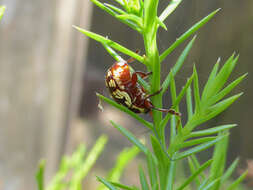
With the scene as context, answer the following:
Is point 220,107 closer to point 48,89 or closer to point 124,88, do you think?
point 124,88

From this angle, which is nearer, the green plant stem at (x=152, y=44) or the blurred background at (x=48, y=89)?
the green plant stem at (x=152, y=44)

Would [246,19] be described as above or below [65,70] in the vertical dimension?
above

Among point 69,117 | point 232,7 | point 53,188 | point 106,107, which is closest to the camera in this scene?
point 53,188

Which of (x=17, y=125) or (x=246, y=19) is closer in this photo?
(x=246, y=19)

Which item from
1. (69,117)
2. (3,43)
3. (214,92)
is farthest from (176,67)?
(69,117)

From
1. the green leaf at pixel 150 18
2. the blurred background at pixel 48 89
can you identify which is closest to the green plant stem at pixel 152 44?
the green leaf at pixel 150 18

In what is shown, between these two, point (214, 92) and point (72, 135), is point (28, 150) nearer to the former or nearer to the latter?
point (72, 135)

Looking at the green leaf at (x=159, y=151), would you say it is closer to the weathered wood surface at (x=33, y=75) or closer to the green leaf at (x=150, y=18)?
the green leaf at (x=150, y=18)


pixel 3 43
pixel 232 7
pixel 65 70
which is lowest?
pixel 65 70

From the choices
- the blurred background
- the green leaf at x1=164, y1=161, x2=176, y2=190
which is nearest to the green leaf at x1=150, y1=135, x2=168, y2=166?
the green leaf at x1=164, y1=161, x2=176, y2=190
